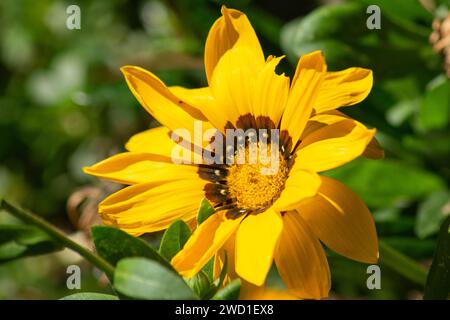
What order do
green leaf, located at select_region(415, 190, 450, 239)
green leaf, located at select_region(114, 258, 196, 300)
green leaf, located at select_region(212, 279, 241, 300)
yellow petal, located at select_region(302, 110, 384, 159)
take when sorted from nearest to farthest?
1. green leaf, located at select_region(114, 258, 196, 300)
2. green leaf, located at select_region(212, 279, 241, 300)
3. yellow petal, located at select_region(302, 110, 384, 159)
4. green leaf, located at select_region(415, 190, 450, 239)

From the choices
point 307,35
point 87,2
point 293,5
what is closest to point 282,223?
point 307,35

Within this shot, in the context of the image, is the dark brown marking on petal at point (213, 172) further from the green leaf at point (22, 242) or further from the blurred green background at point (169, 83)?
the blurred green background at point (169, 83)

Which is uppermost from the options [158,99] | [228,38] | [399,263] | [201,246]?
[228,38]

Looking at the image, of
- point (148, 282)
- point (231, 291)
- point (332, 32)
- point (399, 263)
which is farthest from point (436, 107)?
point (148, 282)

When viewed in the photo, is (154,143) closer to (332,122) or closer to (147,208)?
(147,208)

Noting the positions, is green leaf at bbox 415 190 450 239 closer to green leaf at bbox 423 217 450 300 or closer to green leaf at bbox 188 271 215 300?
green leaf at bbox 423 217 450 300

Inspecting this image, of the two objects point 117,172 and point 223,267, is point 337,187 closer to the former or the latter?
point 223,267

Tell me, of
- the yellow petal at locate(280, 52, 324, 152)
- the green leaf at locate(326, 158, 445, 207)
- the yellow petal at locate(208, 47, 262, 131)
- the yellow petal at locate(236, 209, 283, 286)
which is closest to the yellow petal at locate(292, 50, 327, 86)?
the yellow petal at locate(280, 52, 324, 152)
